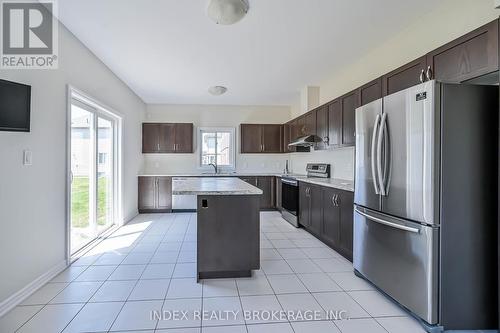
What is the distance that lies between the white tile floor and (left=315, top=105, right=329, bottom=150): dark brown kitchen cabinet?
1.65m

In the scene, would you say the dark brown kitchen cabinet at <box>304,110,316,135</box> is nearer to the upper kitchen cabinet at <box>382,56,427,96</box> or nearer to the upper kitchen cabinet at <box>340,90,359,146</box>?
the upper kitchen cabinet at <box>340,90,359,146</box>

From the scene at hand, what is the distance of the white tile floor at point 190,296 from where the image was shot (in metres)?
1.96

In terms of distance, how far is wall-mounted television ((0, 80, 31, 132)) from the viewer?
1.94 meters

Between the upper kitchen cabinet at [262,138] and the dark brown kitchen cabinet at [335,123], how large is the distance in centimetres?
259

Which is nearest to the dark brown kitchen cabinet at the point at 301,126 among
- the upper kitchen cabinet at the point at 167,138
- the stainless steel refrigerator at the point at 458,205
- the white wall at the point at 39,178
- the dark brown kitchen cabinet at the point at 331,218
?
the dark brown kitchen cabinet at the point at 331,218

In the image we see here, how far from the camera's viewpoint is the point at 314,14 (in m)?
2.63

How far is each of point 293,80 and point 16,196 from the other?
13.4ft

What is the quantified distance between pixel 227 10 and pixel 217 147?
14.9 feet

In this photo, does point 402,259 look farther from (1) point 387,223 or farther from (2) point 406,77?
(2) point 406,77

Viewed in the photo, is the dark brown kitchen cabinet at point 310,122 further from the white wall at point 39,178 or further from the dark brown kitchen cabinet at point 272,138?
the white wall at point 39,178

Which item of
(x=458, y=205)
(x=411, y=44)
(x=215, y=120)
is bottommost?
(x=458, y=205)

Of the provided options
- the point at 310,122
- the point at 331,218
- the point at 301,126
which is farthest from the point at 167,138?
the point at 331,218

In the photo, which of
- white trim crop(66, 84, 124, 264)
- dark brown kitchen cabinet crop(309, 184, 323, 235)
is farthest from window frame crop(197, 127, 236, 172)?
dark brown kitchen cabinet crop(309, 184, 323, 235)
